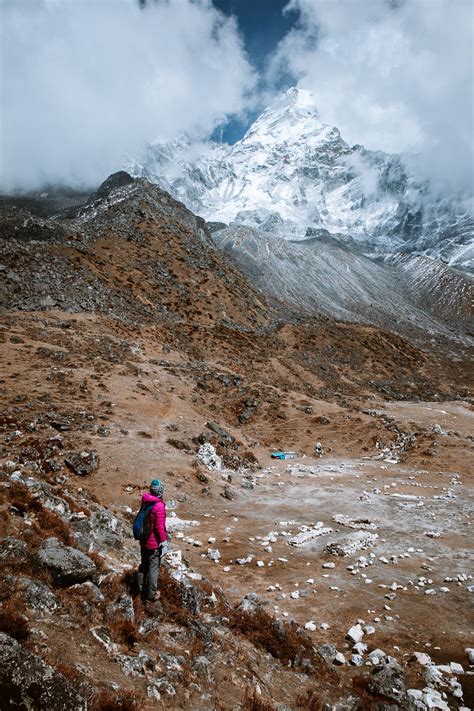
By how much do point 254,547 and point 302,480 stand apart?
1124 cm

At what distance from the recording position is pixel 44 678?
18.3 feet

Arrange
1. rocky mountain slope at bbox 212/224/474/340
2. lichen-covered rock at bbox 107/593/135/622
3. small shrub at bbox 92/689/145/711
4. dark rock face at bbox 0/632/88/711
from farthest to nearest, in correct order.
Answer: rocky mountain slope at bbox 212/224/474/340, lichen-covered rock at bbox 107/593/135/622, small shrub at bbox 92/689/145/711, dark rock face at bbox 0/632/88/711

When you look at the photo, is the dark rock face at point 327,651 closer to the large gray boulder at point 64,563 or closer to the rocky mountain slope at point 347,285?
the large gray boulder at point 64,563

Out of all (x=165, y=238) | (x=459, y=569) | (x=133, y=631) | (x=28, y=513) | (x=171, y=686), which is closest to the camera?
(x=171, y=686)

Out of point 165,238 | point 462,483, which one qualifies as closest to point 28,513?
point 462,483

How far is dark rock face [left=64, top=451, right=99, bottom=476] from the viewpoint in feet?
64.6

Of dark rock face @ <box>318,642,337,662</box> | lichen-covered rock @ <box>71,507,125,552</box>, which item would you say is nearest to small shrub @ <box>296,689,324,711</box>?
dark rock face @ <box>318,642,337,662</box>

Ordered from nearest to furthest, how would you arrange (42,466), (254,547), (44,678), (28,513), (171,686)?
1. (44,678)
2. (171,686)
3. (28,513)
4. (254,547)
5. (42,466)

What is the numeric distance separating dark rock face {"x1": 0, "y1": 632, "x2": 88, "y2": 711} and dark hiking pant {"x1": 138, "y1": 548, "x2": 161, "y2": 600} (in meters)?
3.46

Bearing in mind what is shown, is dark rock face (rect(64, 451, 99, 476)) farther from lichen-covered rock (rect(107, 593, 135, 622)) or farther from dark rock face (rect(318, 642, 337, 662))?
dark rock face (rect(318, 642, 337, 662))

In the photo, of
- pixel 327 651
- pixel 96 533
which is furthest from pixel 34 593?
pixel 327 651

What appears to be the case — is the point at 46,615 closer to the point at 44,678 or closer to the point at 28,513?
the point at 44,678

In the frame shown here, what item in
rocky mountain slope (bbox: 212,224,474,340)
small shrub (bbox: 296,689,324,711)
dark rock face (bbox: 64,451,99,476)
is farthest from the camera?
rocky mountain slope (bbox: 212,224,474,340)

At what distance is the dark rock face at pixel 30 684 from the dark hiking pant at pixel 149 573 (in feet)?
11.3
